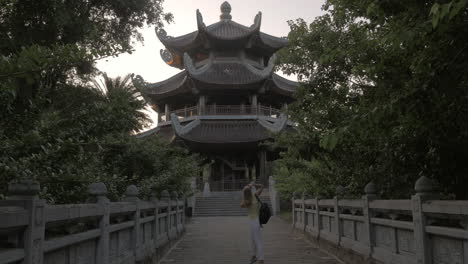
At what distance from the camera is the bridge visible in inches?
134

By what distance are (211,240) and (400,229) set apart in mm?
8415

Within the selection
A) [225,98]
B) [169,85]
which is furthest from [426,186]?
[169,85]

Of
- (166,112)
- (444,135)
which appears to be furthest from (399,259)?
(166,112)

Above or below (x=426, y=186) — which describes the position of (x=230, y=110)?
above

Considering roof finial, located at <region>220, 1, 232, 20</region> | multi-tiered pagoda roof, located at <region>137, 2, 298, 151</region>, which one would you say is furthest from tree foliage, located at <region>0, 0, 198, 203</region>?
roof finial, located at <region>220, 1, 232, 20</region>

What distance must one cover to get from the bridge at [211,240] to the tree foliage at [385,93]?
579 mm

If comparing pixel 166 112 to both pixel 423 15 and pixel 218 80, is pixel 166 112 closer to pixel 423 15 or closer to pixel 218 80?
pixel 218 80

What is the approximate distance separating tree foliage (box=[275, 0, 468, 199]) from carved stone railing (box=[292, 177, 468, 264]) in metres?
0.50

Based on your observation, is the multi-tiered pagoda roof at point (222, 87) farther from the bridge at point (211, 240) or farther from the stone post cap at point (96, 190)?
the stone post cap at point (96, 190)

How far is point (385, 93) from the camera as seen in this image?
15.4 ft

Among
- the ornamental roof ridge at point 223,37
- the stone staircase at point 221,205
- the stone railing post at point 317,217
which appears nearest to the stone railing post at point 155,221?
the stone railing post at point 317,217

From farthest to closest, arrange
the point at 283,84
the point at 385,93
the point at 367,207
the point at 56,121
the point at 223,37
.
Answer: the point at 283,84, the point at 223,37, the point at 367,207, the point at 385,93, the point at 56,121

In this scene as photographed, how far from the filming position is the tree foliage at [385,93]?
311 centimetres

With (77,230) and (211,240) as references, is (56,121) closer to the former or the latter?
(77,230)
